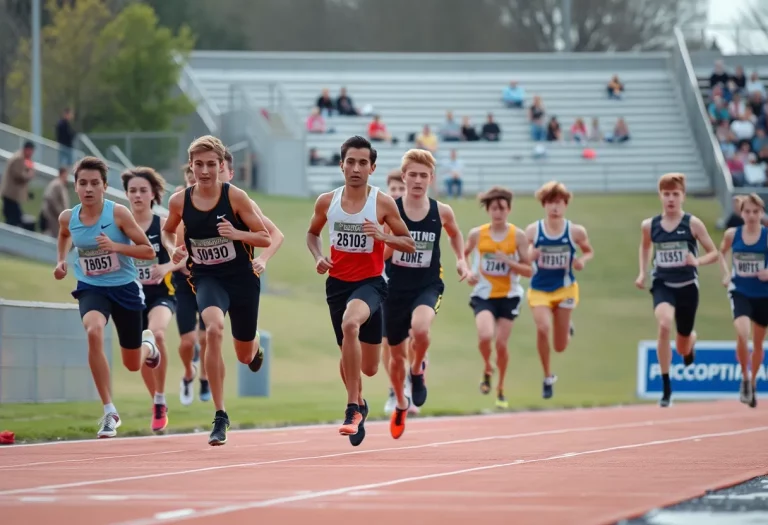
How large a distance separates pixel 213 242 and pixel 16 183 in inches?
598

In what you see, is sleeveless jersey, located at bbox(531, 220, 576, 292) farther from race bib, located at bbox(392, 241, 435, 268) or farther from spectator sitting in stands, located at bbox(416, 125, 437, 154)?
spectator sitting in stands, located at bbox(416, 125, 437, 154)

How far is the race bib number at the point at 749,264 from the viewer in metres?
18.0

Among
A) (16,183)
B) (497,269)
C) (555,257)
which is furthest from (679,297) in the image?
(16,183)

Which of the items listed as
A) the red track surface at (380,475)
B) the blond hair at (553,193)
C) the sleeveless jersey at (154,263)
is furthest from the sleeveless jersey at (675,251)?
the sleeveless jersey at (154,263)

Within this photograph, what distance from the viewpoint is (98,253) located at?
532 inches

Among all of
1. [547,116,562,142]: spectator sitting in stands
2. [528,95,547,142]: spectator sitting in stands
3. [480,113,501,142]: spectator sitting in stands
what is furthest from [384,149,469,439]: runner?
[528,95,547,142]: spectator sitting in stands

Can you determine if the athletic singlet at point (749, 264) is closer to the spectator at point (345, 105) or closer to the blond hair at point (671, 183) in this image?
the blond hair at point (671, 183)

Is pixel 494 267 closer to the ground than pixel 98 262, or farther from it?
farther from it

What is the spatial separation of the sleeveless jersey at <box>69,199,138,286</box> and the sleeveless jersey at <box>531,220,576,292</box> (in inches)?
255

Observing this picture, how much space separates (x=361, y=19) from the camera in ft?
246

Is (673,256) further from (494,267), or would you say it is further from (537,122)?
(537,122)

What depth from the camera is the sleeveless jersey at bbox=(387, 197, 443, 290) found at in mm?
14359

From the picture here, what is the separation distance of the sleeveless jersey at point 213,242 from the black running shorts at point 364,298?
0.69 meters

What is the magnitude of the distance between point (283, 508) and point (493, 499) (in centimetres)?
116
